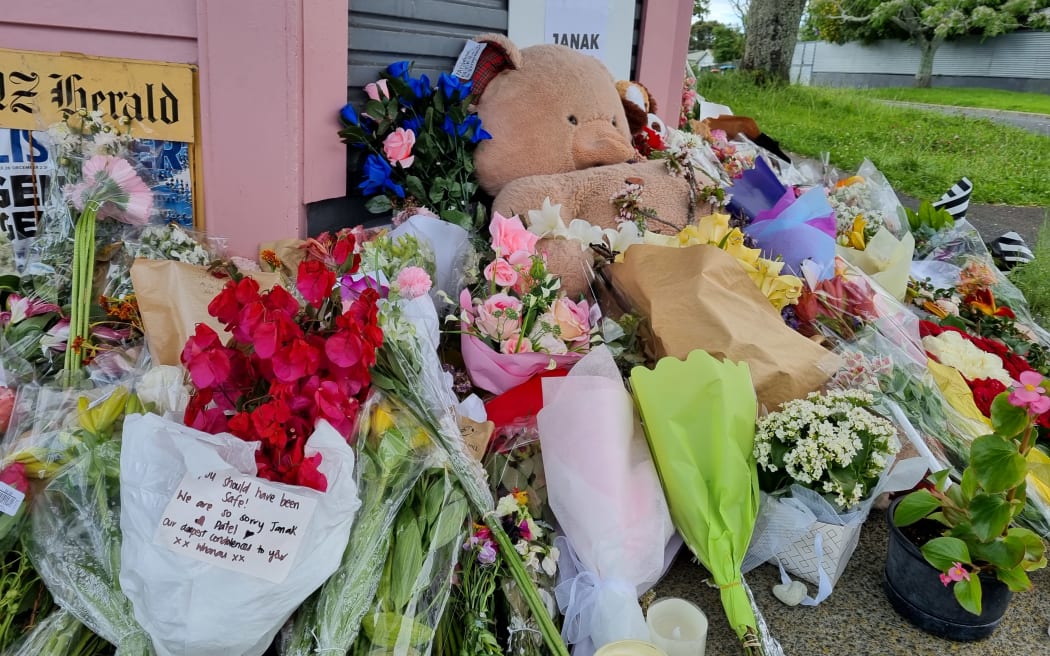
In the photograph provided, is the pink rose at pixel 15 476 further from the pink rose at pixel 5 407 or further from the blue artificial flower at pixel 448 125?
the blue artificial flower at pixel 448 125

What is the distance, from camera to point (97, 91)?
2268 mm

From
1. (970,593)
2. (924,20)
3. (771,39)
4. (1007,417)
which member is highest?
(924,20)

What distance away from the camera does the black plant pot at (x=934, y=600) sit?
1.71 m

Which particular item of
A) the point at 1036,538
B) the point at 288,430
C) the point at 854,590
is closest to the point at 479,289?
the point at 288,430

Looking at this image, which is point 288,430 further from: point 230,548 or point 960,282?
point 960,282

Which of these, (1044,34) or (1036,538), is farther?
(1044,34)

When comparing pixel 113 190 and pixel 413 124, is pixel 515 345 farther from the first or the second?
pixel 113 190

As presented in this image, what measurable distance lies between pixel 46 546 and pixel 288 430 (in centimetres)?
55

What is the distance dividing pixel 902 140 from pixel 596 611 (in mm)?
10920

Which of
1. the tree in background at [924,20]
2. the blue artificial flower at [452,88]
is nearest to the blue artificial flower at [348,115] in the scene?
the blue artificial flower at [452,88]

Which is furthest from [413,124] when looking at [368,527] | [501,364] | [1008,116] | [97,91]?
[1008,116]

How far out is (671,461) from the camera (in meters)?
1.78

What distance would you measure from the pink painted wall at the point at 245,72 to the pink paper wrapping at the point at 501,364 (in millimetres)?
837

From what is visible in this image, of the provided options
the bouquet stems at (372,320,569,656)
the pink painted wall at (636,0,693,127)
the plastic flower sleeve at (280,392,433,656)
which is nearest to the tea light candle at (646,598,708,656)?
the bouquet stems at (372,320,569,656)
